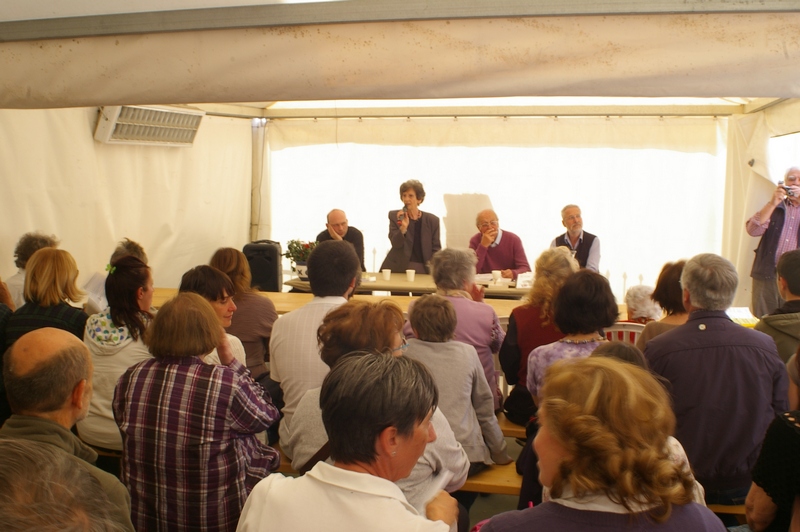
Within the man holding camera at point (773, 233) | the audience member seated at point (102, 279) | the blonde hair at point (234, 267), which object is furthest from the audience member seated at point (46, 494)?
the man holding camera at point (773, 233)

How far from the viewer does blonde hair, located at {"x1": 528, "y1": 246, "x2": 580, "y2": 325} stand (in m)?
3.28

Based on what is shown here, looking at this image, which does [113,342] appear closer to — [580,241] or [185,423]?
[185,423]

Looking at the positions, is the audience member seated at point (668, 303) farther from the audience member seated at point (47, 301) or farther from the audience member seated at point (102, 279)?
the audience member seated at point (102, 279)

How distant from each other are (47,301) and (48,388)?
151 cm

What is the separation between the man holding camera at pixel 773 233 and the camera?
6.34m

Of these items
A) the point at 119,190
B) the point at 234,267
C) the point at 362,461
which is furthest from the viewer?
the point at 119,190

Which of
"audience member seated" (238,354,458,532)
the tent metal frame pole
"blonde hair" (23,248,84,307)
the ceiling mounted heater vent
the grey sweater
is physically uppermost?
the ceiling mounted heater vent

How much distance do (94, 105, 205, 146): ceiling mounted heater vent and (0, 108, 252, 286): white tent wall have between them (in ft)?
0.34

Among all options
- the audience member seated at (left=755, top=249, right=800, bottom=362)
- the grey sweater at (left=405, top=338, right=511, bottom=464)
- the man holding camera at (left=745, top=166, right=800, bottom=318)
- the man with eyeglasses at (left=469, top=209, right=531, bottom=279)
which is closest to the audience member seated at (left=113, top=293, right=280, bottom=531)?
the grey sweater at (left=405, top=338, right=511, bottom=464)

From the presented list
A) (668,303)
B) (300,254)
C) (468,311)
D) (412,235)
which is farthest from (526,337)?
(412,235)

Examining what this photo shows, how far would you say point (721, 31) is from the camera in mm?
1924

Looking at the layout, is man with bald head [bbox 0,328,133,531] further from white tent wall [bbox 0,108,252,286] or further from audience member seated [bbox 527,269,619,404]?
white tent wall [bbox 0,108,252,286]

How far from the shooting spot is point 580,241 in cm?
664

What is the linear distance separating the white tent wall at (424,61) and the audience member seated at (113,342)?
844mm
